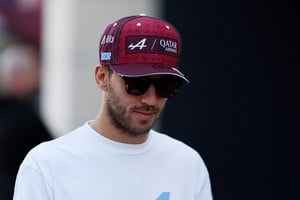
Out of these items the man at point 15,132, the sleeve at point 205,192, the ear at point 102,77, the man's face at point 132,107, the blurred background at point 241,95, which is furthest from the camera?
the blurred background at point 241,95

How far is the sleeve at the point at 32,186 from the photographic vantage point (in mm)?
3568

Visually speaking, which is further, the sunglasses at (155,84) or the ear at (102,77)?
the ear at (102,77)

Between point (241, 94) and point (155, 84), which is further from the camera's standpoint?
point (241, 94)

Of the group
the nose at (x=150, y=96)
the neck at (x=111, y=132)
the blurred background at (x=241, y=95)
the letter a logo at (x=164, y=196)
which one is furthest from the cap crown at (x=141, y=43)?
the blurred background at (x=241, y=95)

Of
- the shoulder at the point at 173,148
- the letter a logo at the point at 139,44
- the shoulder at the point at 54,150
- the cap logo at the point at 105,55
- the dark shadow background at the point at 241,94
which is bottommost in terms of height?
the dark shadow background at the point at 241,94

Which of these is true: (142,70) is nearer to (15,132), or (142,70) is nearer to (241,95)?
(15,132)

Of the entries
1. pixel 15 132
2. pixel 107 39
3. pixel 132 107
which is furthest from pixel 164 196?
pixel 15 132

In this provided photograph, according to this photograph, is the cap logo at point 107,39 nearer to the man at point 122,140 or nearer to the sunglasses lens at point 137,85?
the man at point 122,140

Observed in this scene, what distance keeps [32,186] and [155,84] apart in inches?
24.2

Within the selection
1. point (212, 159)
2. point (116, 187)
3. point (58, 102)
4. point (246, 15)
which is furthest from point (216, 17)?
point (58, 102)

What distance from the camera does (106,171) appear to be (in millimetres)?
3734

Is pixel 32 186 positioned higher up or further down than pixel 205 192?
higher up

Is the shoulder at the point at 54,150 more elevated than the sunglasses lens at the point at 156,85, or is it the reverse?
the sunglasses lens at the point at 156,85

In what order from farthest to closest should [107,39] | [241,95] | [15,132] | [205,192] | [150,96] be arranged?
1. [241,95]
2. [15,132]
3. [205,192]
4. [107,39]
5. [150,96]
